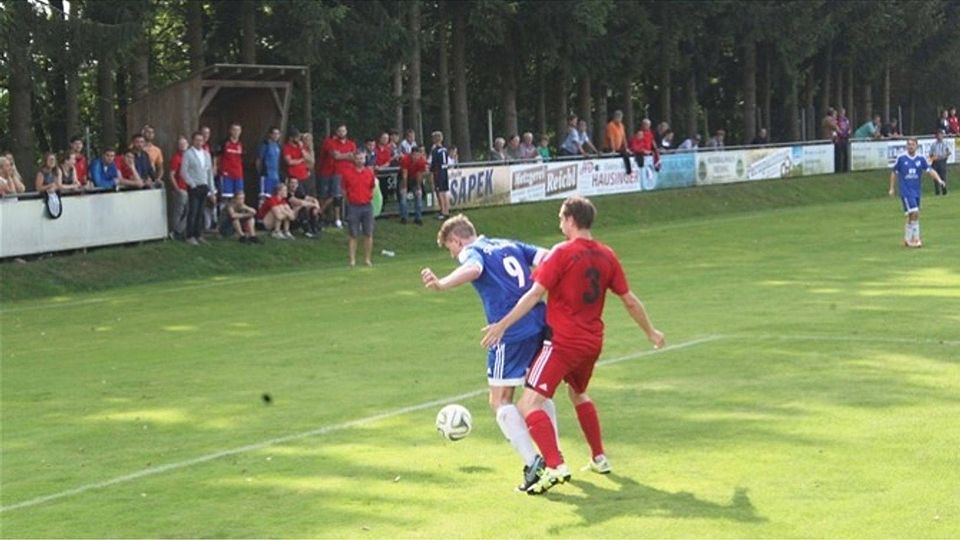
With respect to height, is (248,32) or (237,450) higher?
(248,32)

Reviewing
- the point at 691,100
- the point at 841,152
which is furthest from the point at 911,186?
the point at 691,100

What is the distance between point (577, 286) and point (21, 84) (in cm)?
2405

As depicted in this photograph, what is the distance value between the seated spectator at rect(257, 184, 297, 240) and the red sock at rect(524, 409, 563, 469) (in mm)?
22460

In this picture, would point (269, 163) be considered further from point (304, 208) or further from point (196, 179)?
point (196, 179)

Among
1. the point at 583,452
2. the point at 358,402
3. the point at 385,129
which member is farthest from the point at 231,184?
the point at 583,452

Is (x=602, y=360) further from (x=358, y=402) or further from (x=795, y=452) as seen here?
(x=795, y=452)

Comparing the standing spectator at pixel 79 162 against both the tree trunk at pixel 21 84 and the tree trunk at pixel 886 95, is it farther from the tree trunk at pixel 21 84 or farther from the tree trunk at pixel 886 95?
the tree trunk at pixel 886 95

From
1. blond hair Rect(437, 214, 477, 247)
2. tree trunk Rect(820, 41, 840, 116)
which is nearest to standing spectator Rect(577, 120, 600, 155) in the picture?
tree trunk Rect(820, 41, 840, 116)

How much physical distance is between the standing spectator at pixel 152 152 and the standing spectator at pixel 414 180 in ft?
21.6

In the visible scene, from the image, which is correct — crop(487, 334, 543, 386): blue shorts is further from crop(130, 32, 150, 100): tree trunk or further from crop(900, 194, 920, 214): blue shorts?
crop(130, 32, 150, 100): tree trunk

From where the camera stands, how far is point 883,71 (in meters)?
72.9

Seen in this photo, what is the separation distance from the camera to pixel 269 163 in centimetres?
3266

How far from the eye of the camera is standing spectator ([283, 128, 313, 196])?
33.2m

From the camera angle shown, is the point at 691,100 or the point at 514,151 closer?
the point at 514,151
